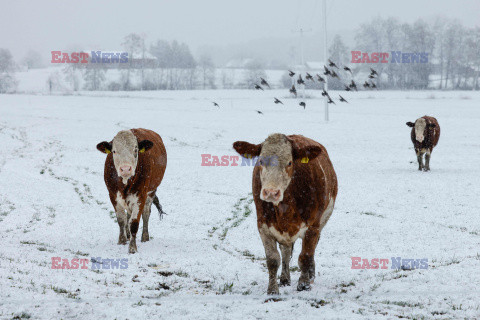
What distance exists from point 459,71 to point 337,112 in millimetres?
34389

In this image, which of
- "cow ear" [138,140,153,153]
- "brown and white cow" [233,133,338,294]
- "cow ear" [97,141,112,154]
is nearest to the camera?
"brown and white cow" [233,133,338,294]

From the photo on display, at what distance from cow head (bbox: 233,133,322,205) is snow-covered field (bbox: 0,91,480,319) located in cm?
123

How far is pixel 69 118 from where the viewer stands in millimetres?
39844

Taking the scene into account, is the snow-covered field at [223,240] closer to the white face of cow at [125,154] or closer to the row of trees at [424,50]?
the white face of cow at [125,154]

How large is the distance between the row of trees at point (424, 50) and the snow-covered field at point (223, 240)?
44.1 metres

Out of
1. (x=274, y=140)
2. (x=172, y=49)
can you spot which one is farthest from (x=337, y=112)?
(x=172, y=49)

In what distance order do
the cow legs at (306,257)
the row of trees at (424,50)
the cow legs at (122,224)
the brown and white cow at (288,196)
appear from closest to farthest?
the brown and white cow at (288,196)
the cow legs at (306,257)
the cow legs at (122,224)
the row of trees at (424,50)

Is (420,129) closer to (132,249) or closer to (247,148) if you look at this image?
(132,249)

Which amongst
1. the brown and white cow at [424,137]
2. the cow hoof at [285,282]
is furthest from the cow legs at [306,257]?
the brown and white cow at [424,137]

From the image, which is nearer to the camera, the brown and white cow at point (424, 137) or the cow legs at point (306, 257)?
the cow legs at point (306, 257)

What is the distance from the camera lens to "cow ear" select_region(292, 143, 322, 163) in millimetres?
5220

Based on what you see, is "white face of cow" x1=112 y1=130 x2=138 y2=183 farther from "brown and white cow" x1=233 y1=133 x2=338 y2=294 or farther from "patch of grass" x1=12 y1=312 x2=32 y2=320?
"patch of grass" x1=12 y1=312 x2=32 y2=320

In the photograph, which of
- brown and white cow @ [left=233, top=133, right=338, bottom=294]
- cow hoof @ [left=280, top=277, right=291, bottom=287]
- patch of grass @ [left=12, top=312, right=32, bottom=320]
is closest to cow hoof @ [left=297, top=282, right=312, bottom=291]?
brown and white cow @ [left=233, top=133, right=338, bottom=294]

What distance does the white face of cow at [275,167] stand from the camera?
4797 mm
